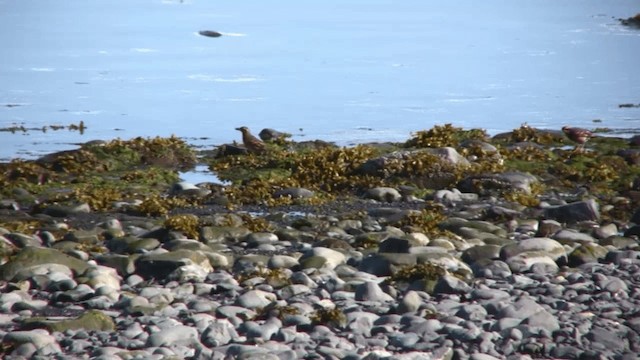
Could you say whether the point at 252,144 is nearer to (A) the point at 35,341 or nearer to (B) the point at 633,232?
(B) the point at 633,232

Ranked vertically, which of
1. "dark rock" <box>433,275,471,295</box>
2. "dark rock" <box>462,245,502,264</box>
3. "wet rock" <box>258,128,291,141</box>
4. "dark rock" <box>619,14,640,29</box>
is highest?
"dark rock" <box>619,14,640,29</box>

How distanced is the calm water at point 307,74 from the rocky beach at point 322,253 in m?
3.06

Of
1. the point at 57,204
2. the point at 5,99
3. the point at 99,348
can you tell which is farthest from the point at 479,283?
the point at 5,99

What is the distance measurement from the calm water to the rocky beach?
306 cm

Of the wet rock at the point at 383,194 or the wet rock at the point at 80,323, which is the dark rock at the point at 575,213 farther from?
the wet rock at the point at 80,323

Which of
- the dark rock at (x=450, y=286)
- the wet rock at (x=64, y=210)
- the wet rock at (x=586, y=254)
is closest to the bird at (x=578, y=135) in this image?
the wet rock at (x=586, y=254)

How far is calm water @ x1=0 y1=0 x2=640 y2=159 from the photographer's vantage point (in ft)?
61.5

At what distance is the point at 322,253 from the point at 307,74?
57.4ft

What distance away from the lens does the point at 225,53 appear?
105 feet

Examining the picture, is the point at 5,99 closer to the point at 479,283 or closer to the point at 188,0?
the point at 479,283

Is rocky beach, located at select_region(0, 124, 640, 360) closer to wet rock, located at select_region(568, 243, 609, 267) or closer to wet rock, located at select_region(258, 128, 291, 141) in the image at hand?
wet rock, located at select_region(568, 243, 609, 267)

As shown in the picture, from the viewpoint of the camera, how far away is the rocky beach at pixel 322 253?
22.8 ft

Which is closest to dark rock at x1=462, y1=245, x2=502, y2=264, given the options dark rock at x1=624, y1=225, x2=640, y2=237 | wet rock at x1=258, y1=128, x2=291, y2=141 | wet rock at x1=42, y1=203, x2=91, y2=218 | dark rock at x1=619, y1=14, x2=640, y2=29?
dark rock at x1=624, y1=225, x2=640, y2=237

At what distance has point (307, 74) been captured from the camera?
86.3 feet
